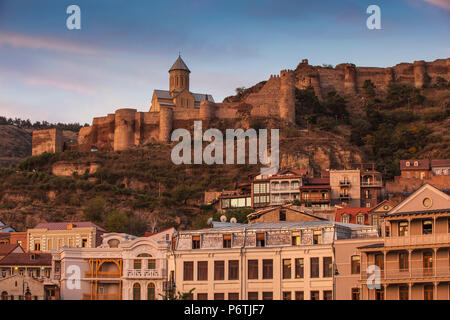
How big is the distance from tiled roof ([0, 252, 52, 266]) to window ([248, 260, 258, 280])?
18.5 meters

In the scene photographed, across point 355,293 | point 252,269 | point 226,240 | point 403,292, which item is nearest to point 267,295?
point 252,269

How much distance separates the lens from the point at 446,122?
146750 mm

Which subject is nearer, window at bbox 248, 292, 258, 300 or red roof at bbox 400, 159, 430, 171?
window at bbox 248, 292, 258, 300

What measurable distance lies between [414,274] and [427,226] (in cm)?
280

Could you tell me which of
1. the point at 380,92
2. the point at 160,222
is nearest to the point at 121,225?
the point at 160,222

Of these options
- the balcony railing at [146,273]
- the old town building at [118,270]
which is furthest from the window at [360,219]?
the balcony railing at [146,273]

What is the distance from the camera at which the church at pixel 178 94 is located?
150m

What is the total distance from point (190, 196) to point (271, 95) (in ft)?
107

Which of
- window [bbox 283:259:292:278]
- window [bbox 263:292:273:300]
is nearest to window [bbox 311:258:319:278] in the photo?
window [bbox 283:259:292:278]

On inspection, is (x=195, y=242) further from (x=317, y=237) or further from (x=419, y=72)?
(x=419, y=72)

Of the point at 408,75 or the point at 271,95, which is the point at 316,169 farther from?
the point at 408,75

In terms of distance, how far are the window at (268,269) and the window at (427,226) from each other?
8543 millimetres

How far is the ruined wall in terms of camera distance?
14038cm

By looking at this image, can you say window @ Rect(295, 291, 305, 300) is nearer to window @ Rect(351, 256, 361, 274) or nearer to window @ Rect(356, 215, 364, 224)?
window @ Rect(351, 256, 361, 274)
